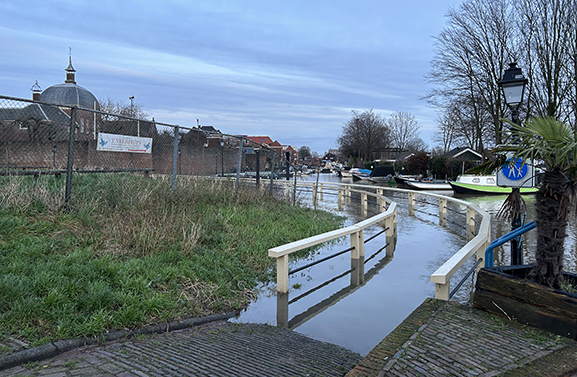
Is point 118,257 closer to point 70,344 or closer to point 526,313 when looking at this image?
point 70,344

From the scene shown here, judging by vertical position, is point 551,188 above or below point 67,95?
below

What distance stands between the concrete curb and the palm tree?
3506mm

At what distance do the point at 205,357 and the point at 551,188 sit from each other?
352cm

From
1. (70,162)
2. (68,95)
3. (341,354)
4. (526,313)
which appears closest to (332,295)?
(341,354)

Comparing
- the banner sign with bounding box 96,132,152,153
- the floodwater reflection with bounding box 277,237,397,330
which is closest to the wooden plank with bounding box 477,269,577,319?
the floodwater reflection with bounding box 277,237,397,330

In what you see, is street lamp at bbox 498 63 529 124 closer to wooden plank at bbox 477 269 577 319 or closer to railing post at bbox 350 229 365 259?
railing post at bbox 350 229 365 259

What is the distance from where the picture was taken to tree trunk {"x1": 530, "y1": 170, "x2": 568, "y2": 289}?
399cm

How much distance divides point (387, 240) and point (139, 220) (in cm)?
550

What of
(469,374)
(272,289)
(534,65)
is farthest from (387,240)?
(534,65)

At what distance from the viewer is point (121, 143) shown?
8156 millimetres

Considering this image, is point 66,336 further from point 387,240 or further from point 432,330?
point 387,240

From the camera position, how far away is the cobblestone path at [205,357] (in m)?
3.11

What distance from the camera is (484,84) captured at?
3109 centimetres

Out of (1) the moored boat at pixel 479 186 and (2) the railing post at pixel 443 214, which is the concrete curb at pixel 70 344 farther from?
(1) the moored boat at pixel 479 186
